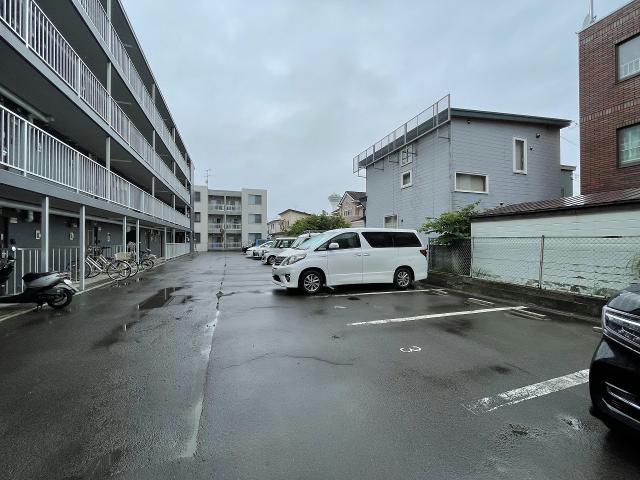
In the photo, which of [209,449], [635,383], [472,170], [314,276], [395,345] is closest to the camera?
[635,383]

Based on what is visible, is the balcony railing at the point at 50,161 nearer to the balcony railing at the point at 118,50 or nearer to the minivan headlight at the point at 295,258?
the balcony railing at the point at 118,50

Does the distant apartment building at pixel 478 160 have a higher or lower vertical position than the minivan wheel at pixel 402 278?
higher

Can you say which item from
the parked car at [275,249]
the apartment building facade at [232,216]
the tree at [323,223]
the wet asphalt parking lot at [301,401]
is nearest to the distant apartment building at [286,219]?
the apartment building facade at [232,216]

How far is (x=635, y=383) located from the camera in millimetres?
2232

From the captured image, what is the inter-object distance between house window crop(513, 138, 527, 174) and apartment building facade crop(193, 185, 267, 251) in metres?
43.9

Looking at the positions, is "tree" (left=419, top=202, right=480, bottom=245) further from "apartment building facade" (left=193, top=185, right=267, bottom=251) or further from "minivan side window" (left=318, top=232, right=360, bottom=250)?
"apartment building facade" (left=193, top=185, right=267, bottom=251)

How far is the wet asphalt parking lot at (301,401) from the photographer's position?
2.38m

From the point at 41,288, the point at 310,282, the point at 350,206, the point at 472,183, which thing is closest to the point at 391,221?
the point at 472,183

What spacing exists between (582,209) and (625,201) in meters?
0.93

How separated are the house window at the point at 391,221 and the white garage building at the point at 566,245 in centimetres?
768

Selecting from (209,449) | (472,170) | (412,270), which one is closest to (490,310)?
(412,270)

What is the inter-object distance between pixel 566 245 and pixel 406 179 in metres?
9.98

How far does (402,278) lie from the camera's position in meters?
10.5

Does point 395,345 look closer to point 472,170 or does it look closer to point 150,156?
point 472,170
